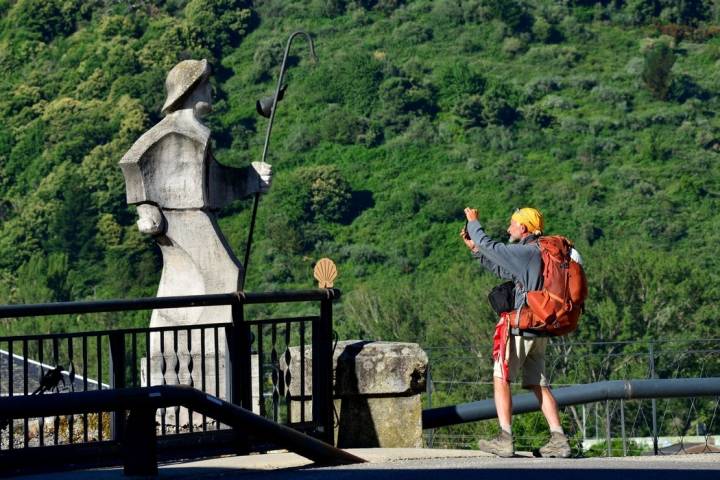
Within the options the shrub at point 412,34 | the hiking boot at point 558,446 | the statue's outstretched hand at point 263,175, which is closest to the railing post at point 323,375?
the hiking boot at point 558,446

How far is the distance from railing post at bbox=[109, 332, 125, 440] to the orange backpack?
2.08 metres

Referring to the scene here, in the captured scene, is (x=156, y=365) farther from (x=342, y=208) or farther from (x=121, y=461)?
(x=342, y=208)

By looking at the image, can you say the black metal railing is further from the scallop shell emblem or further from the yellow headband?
the yellow headband

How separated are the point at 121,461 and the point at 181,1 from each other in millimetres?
111941

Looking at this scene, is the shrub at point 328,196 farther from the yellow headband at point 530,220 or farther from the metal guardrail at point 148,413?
the metal guardrail at point 148,413

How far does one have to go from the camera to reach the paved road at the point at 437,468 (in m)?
9.23

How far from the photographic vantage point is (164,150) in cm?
1309

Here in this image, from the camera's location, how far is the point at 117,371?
10.1 m

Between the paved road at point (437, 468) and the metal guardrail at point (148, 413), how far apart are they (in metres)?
0.12

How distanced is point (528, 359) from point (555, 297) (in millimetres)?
412

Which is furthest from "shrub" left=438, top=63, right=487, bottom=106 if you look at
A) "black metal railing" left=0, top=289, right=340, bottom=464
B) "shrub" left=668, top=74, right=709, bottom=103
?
"black metal railing" left=0, top=289, right=340, bottom=464

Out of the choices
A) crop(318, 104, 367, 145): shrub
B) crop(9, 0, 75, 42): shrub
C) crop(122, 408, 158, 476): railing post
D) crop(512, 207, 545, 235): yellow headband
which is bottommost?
crop(318, 104, 367, 145): shrub

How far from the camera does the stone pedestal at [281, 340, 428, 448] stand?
11.0m

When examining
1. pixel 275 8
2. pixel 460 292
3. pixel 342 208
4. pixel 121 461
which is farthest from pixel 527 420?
pixel 275 8
